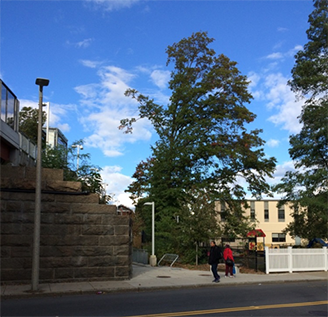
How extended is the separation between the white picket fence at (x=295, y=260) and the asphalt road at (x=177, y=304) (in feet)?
22.4

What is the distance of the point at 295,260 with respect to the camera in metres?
21.1

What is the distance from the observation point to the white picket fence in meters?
20.4

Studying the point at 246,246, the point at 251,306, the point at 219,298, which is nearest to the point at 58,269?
the point at 219,298

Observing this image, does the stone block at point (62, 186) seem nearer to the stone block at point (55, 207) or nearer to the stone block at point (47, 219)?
the stone block at point (55, 207)

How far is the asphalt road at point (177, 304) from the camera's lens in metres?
9.41

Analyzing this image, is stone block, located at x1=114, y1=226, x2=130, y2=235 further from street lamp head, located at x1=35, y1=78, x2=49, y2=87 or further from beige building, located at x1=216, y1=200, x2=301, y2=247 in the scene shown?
beige building, located at x1=216, y1=200, x2=301, y2=247

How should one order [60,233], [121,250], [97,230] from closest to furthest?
[60,233]
[97,230]
[121,250]

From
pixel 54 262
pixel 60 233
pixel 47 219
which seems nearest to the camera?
pixel 54 262

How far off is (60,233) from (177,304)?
6.09 m

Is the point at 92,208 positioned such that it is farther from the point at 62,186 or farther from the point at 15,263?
the point at 15,263

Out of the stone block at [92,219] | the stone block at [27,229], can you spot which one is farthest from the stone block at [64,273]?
the stone block at [92,219]

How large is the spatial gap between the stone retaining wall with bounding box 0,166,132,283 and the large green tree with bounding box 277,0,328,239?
1490 centimetres

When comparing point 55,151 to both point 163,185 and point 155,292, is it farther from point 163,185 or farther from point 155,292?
point 163,185

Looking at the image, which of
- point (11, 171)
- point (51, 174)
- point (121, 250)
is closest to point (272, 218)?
point (121, 250)
